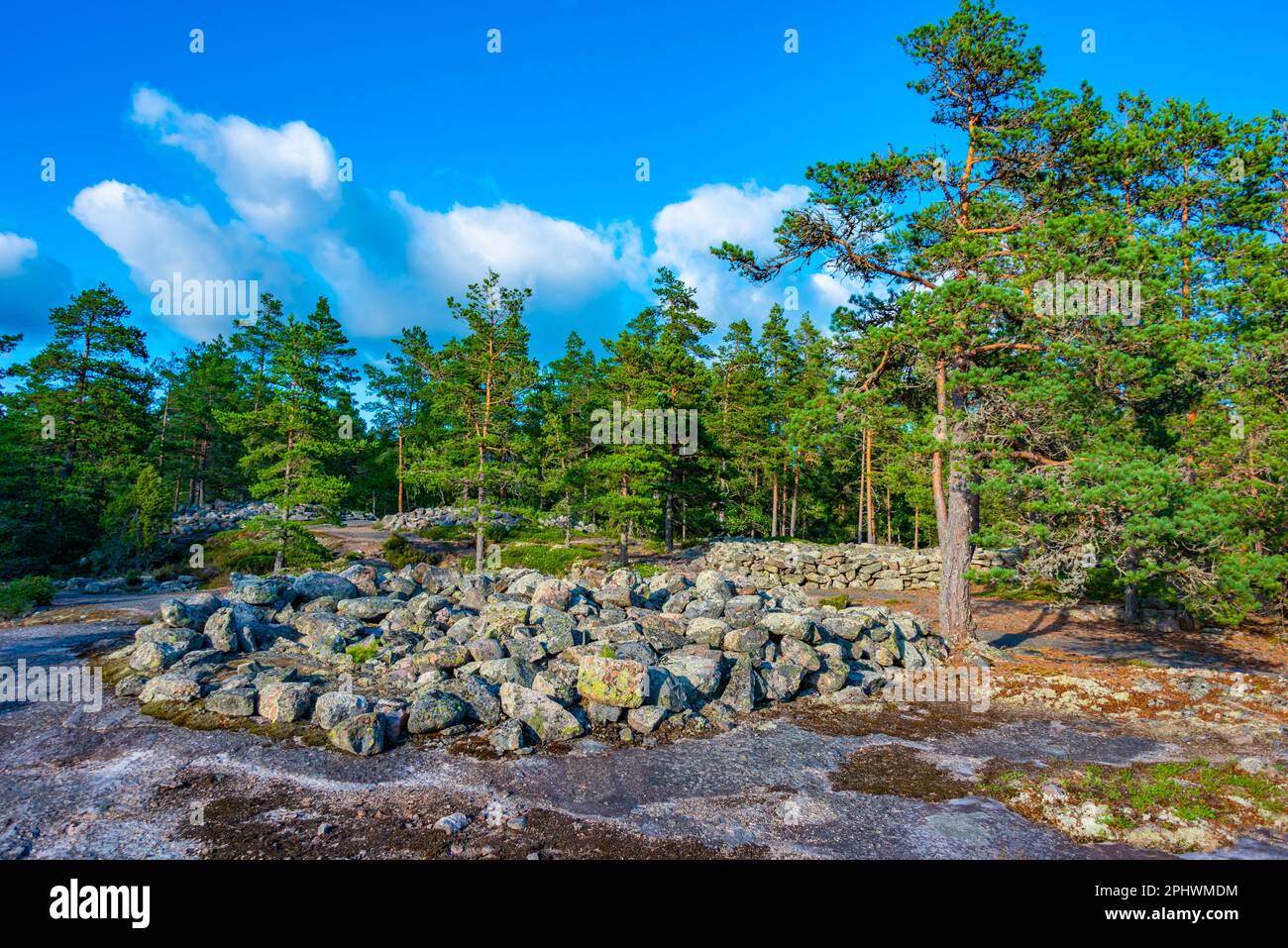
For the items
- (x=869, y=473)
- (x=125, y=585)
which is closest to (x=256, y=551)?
(x=125, y=585)

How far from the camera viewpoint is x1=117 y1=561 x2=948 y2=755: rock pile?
27.3ft

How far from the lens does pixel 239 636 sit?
10891mm

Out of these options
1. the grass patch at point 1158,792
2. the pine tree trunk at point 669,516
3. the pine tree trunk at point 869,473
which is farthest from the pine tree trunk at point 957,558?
the pine tree trunk at point 869,473

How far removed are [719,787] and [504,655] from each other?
194 inches

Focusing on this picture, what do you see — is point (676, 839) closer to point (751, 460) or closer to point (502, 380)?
point (502, 380)

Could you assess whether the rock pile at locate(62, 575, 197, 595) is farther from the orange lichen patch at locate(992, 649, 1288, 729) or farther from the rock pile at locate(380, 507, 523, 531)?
the orange lichen patch at locate(992, 649, 1288, 729)

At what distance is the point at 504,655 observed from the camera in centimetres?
1022

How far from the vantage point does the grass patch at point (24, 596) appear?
1503cm

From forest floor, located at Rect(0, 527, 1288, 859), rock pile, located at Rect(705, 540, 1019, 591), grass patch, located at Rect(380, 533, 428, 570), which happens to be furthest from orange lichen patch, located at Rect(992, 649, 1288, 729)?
grass patch, located at Rect(380, 533, 428, 570)

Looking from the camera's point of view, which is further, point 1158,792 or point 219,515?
point 219,515

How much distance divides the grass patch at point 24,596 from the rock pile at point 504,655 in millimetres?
6558

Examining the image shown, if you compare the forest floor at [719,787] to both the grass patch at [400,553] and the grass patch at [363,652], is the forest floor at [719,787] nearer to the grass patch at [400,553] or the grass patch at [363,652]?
the grass patch at [363,652]

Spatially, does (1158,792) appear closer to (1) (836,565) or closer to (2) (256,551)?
(1) (836,565)
